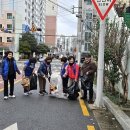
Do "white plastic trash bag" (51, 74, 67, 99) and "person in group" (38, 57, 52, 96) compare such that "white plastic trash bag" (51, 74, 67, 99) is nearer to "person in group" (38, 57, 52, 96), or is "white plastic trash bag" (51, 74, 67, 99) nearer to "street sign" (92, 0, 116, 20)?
"person in group" (38, 57, 52, 96)

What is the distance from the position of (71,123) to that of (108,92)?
661cm

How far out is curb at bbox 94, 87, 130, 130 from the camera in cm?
830

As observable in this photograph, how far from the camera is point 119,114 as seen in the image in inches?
374

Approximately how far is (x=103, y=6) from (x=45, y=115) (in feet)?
13.2

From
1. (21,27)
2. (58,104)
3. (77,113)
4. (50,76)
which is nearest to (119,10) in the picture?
(50,76)

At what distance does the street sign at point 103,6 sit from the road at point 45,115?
9.79 ft

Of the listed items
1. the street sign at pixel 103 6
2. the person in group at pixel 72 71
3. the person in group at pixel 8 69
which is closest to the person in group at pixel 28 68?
the person in group at pixel 8 69

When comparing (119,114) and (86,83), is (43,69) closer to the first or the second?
(86,83)

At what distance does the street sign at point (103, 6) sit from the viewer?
1163cm

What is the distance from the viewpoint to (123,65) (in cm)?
1384

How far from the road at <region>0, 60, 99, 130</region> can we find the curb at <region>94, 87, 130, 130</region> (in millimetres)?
590

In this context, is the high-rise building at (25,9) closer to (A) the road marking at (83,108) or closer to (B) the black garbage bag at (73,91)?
(B) the black garbage bag at (73,91)

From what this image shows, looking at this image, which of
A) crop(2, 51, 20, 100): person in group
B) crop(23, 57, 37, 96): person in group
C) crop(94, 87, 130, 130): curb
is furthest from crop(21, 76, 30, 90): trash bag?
crop(94, 87, 130, 130): curb

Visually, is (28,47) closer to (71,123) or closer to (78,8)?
(78,8)
